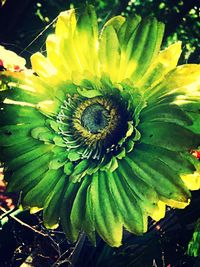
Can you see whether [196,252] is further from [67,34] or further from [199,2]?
[199,2]

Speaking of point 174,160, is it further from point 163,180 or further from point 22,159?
point 22,159

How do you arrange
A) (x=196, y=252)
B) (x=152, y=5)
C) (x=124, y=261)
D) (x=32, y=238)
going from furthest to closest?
(x=152, y=5)
(x=32, y=238)
(x=124, y=261)
(x=196, y=252)

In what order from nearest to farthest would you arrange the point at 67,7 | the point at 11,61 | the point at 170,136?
1. the point at 170,136
2. the point at 11,61
3. the point at 67,7

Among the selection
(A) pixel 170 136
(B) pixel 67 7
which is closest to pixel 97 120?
(A) pixel 170 136

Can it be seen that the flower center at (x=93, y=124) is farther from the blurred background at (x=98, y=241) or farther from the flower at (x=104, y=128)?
the blurred background at (x=98, y=241)

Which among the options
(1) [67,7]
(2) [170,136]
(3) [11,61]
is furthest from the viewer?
(1) [67,7]

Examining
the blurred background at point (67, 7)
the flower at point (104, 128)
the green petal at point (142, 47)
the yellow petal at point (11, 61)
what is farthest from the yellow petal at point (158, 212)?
the blurred background at point (67, 7)

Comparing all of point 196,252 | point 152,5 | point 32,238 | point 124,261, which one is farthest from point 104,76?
point 152,5
